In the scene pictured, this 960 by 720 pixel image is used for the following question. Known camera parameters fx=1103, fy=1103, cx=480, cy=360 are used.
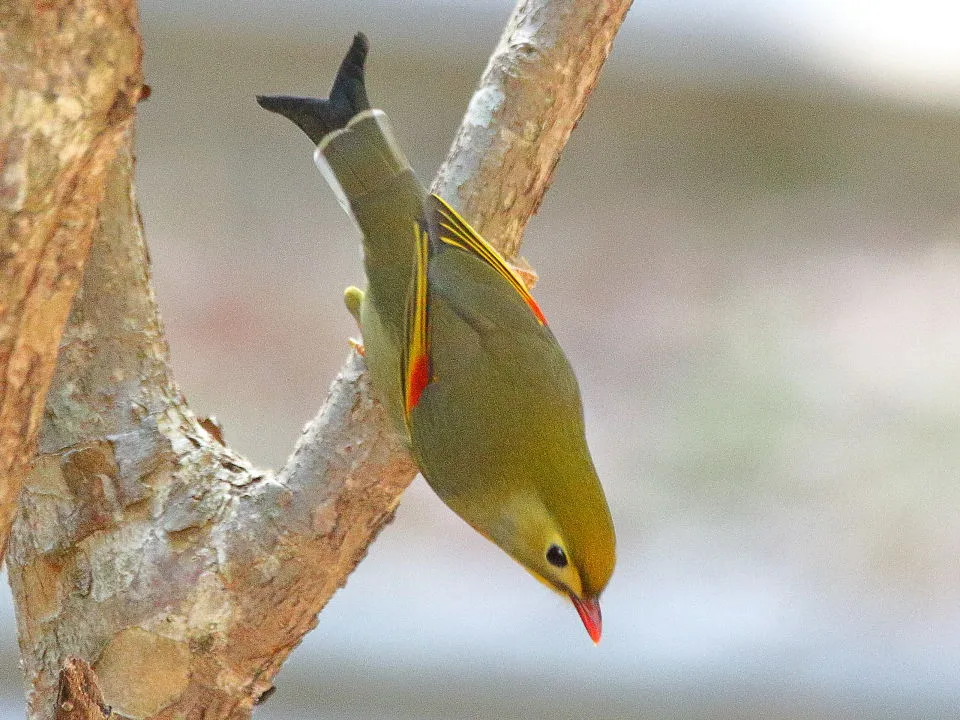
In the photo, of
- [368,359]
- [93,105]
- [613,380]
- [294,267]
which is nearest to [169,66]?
[294,267]

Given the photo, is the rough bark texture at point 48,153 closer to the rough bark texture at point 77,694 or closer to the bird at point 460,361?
the rough bark texture at point 77,694

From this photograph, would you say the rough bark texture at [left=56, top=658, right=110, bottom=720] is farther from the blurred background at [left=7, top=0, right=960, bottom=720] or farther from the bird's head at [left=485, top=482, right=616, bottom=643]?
the blurred background at [left=7, top=0, right=960, bottom=720]

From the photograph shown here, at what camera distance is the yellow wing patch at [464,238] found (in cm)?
150

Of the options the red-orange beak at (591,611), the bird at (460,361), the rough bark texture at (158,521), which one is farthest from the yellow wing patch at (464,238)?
the red-orange beak at (591,611)

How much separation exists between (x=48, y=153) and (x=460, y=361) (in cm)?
77

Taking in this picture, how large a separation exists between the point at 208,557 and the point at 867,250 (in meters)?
2.67

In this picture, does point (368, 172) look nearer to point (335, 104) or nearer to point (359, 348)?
point (335, 104)

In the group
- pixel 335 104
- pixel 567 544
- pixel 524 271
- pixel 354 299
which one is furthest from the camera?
pixel 354 299

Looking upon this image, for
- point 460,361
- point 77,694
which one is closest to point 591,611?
point 460,361

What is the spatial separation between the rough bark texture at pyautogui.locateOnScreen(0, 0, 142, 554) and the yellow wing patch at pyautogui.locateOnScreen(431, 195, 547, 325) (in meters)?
0.63

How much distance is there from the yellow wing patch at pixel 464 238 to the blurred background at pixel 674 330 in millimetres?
1658

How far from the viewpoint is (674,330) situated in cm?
342

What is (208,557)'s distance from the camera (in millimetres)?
1430

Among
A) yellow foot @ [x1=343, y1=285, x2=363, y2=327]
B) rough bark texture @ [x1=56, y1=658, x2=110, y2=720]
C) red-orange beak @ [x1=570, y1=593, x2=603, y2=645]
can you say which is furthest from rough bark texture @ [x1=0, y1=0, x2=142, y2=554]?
yellow foot @ [x1=343, y1=285, x2=363, y2=327]
